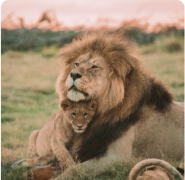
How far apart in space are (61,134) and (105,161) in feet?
1.15

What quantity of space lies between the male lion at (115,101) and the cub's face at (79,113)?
1.8 inches

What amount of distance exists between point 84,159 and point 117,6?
1.03 meters

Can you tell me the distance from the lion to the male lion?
22cm

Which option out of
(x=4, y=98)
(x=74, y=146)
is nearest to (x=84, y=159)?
(x=74, y=146)

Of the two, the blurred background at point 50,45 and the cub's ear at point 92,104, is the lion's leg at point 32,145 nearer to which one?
the blurred background at point 50,45

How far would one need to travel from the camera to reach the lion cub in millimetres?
3887

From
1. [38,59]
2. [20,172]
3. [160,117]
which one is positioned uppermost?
[38,59]

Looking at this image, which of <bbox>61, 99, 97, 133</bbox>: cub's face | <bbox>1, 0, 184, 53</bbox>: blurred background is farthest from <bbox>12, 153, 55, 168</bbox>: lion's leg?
<bbox>1, 0, 184, 53</bbox>: blurred background

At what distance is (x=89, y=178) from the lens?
3875 millimetres

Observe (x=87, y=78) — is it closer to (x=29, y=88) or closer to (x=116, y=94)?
(x=116, y=94)

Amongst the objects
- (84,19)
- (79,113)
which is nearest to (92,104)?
(79,113)

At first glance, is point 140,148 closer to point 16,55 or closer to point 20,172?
point 20,172

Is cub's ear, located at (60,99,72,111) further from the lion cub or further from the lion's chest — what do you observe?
the lion's chest

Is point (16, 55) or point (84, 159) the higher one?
point (16, 55)
